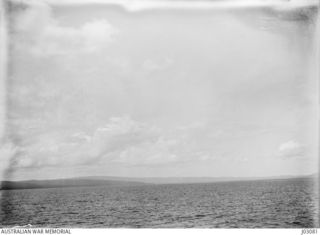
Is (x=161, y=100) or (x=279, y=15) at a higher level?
(x=279, y=15)

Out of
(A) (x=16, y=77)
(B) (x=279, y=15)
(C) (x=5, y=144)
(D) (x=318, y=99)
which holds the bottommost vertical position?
(C) (x=5, y=144)

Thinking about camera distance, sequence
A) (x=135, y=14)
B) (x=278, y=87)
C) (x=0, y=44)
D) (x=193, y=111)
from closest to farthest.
Result: 1. (x=0, y=44)
2. (x=135, y=14)
3. (x=278, y=87)
4. (x=193, y=111)

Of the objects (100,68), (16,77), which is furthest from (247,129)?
(16,77)

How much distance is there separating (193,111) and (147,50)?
16.4 feet

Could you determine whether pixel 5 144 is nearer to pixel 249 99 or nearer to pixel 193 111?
pixel 193 111

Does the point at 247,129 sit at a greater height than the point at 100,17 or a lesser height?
lesser

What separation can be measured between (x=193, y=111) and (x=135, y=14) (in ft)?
25.3

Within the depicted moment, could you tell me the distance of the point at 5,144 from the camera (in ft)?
46.2

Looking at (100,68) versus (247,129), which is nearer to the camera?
(100,68)

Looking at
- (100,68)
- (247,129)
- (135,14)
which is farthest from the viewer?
(247,129)

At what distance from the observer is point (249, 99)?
64.1 ft

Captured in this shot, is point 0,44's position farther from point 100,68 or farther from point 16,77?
point 100,68

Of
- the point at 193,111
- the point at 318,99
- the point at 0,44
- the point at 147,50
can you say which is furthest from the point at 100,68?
the point at 318,99

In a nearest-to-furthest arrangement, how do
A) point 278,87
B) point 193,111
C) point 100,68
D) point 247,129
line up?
point 100,68 → point 278,87 → point 193,111 → point 247,129
